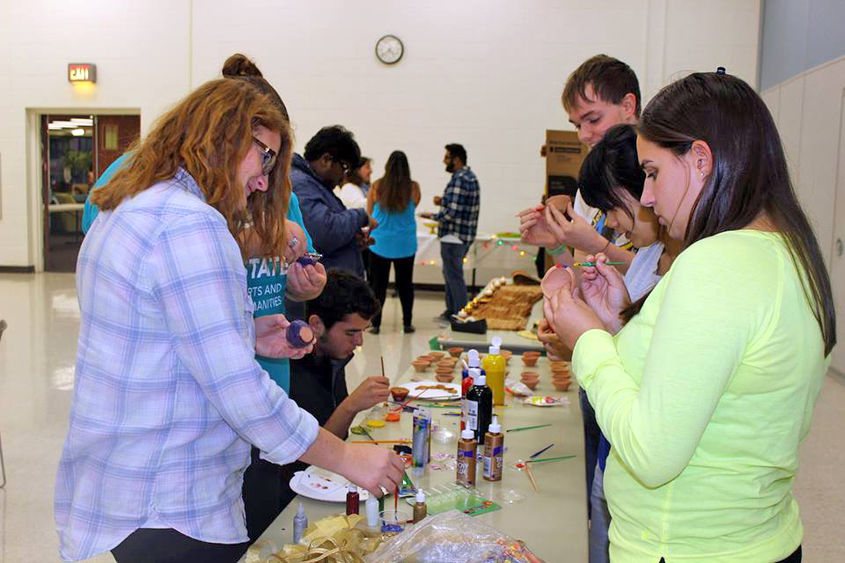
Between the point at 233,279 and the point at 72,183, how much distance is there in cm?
1075

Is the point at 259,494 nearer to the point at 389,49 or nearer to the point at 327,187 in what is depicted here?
the point at 327,187

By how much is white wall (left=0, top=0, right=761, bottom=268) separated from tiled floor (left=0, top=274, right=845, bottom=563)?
2307mm

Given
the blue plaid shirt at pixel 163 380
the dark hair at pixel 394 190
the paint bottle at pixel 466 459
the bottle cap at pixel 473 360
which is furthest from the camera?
the dark hair at pixel 394 190

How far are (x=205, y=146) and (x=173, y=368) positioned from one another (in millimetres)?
390

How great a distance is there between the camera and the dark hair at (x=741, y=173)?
1131 mm

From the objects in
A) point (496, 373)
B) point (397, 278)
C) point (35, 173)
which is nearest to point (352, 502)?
point (496, 373)

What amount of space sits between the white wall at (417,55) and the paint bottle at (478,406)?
7.17 m

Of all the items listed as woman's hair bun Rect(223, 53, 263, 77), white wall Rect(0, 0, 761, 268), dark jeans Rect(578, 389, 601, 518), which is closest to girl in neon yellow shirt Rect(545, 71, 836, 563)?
dark jeans Rect(578, 389, 601, 518)

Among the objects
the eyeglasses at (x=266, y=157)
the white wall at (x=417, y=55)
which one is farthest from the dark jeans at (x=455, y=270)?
the eyeglasses at (x=266, y=157)

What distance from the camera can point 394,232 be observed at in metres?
6.84

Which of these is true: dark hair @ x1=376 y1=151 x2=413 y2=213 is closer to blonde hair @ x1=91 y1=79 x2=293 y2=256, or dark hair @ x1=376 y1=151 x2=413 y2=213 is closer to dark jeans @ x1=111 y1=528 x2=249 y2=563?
blonde hair @ x1=91 y1=79 x2=293 y2=256

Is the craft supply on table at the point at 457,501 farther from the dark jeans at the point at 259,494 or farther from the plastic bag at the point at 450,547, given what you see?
A: the dark jeans at the point at 259,494

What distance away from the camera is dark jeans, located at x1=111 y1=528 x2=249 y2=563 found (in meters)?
1.31

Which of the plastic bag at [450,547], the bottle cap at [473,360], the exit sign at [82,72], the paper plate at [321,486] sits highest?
the exit sign at [82,72]
